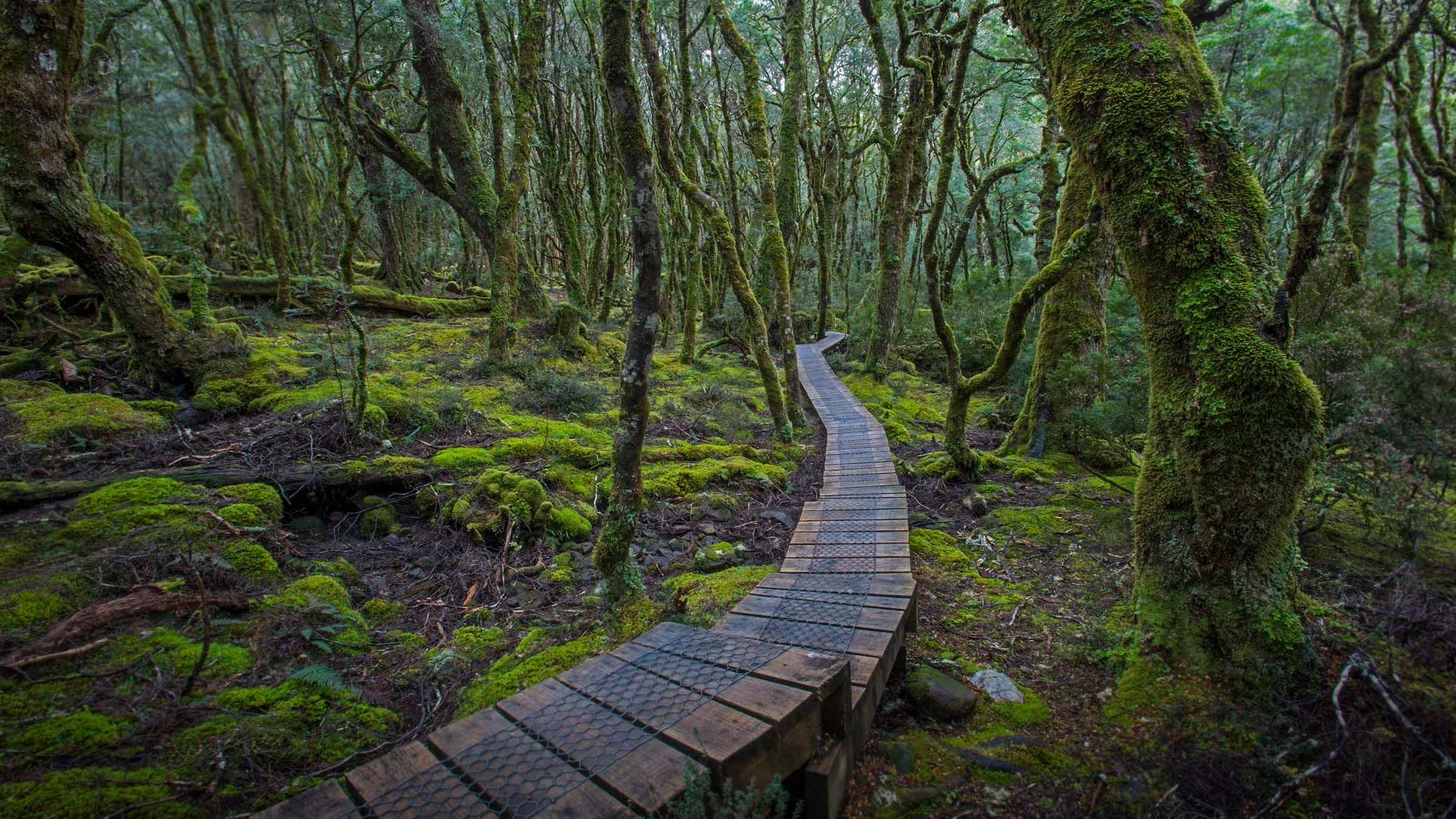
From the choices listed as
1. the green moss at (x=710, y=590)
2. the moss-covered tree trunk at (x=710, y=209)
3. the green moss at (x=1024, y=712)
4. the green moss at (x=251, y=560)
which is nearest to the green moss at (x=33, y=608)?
the green moss at (x=251, y=560)

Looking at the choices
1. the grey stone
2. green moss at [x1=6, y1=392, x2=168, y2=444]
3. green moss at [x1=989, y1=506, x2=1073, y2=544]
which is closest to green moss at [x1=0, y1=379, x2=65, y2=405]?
green moss at [x1=6, y1=392, x2=168, y2=444]

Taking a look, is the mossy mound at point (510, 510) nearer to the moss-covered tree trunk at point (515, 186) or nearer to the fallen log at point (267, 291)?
the fallen log at point (267, 291)

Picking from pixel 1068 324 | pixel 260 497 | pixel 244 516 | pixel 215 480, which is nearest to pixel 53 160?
pixel 215 480

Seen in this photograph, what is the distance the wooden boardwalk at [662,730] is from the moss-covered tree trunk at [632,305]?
90cm

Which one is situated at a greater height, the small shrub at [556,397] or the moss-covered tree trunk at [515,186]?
the moss-covered tree trunk at [515,186]

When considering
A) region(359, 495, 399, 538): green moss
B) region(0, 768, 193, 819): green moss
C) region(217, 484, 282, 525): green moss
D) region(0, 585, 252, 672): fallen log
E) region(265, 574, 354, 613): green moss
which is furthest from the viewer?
region(359, 495, 399, 538): green moss

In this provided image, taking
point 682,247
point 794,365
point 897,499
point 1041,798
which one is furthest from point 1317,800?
point 682,247

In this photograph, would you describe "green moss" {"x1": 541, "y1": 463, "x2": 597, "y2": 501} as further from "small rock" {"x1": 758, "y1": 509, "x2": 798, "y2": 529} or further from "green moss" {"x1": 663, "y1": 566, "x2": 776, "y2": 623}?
"small rock" {"x1": 758, "y1": 509, "x2": 798, "y2": 529}

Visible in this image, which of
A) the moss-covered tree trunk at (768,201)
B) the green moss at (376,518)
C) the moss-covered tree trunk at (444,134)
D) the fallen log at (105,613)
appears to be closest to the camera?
the fallen log at (105,613)

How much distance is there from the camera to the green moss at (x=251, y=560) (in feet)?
12.4

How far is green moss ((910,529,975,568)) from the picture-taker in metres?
4.91

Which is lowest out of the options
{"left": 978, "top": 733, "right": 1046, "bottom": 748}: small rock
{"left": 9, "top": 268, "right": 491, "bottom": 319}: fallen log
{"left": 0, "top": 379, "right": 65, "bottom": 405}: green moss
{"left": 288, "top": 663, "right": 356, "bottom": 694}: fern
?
{"left": 978, "top": 733, "right": 1046, "bottom": 748}: small rock

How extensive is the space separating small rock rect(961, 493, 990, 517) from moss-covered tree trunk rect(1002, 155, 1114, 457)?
1.79 m

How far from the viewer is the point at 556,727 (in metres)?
2.29
